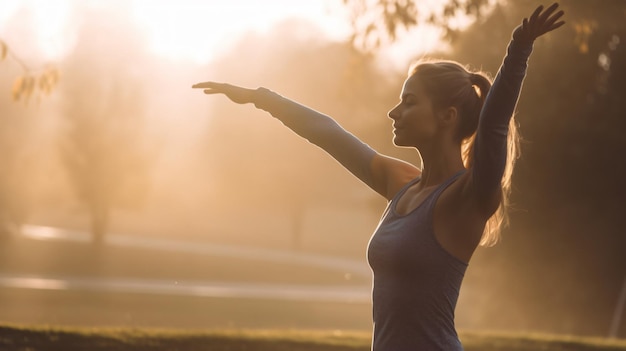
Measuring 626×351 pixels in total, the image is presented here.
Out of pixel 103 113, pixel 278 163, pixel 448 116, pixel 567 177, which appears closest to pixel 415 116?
pixel 448 116

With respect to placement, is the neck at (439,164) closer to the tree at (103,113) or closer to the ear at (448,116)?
the ear at (448,116)

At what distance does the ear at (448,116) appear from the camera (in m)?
2.81

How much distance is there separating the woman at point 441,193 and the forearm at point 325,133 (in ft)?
0.46

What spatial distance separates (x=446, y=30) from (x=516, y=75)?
831cm

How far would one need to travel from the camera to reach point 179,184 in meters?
60.6

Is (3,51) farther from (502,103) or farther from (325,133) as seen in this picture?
(502,103)

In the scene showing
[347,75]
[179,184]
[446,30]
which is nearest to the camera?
[446,30]

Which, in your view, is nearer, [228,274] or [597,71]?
[597,71]

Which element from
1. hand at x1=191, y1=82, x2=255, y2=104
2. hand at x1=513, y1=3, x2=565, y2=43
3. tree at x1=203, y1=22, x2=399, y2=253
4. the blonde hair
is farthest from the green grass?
tree at x1=203, y1=22, x2=399, y2=253

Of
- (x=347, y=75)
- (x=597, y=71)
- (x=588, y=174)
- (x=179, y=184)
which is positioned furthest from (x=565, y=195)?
(x=179, y=184)

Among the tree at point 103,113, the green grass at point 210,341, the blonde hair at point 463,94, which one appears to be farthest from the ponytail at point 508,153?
the tree at point 103,113

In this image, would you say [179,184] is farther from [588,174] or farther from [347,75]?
[347,75]

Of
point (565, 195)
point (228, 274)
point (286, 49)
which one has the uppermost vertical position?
point (286, 49)

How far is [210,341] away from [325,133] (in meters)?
5.15
